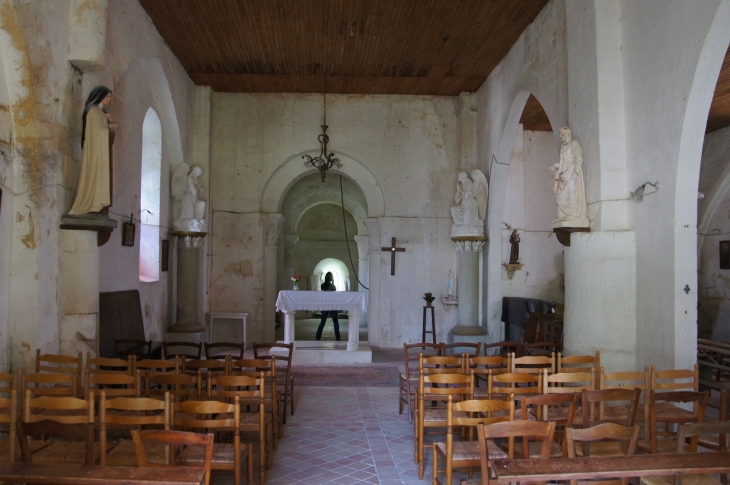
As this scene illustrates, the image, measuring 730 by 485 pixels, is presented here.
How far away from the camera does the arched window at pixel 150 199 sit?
9.54m

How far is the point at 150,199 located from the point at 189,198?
2.35 feet

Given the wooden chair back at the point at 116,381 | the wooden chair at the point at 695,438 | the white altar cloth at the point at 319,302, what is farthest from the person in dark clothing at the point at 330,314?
the wooden chair at the point at 695,438

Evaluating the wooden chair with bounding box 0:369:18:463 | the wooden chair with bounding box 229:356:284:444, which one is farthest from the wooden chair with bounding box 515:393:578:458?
the wooden chair with bounding box 0:369:18:463

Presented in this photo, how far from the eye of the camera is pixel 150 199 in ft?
31.7

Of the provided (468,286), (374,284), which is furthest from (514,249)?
(374,284)

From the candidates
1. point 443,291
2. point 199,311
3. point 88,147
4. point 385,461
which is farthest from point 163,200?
point 385,461

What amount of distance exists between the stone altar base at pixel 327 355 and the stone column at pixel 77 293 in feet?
12.8

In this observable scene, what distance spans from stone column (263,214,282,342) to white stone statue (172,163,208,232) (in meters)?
1.72

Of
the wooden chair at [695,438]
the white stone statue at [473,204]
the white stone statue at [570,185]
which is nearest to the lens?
the wooden chair at [695,438]

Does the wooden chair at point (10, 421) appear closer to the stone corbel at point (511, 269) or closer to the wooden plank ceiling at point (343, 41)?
the wooden plank ceiling at point (343, 41)

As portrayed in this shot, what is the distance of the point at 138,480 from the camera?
2.53m

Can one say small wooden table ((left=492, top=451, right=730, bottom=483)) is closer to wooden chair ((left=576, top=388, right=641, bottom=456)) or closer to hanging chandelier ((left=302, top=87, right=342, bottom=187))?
wooden chair ((left=576, top=388, right=641, bottom=456))

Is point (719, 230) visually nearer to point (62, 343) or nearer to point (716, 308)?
point (716, 308)

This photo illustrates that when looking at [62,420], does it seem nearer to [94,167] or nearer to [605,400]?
[94,167]
